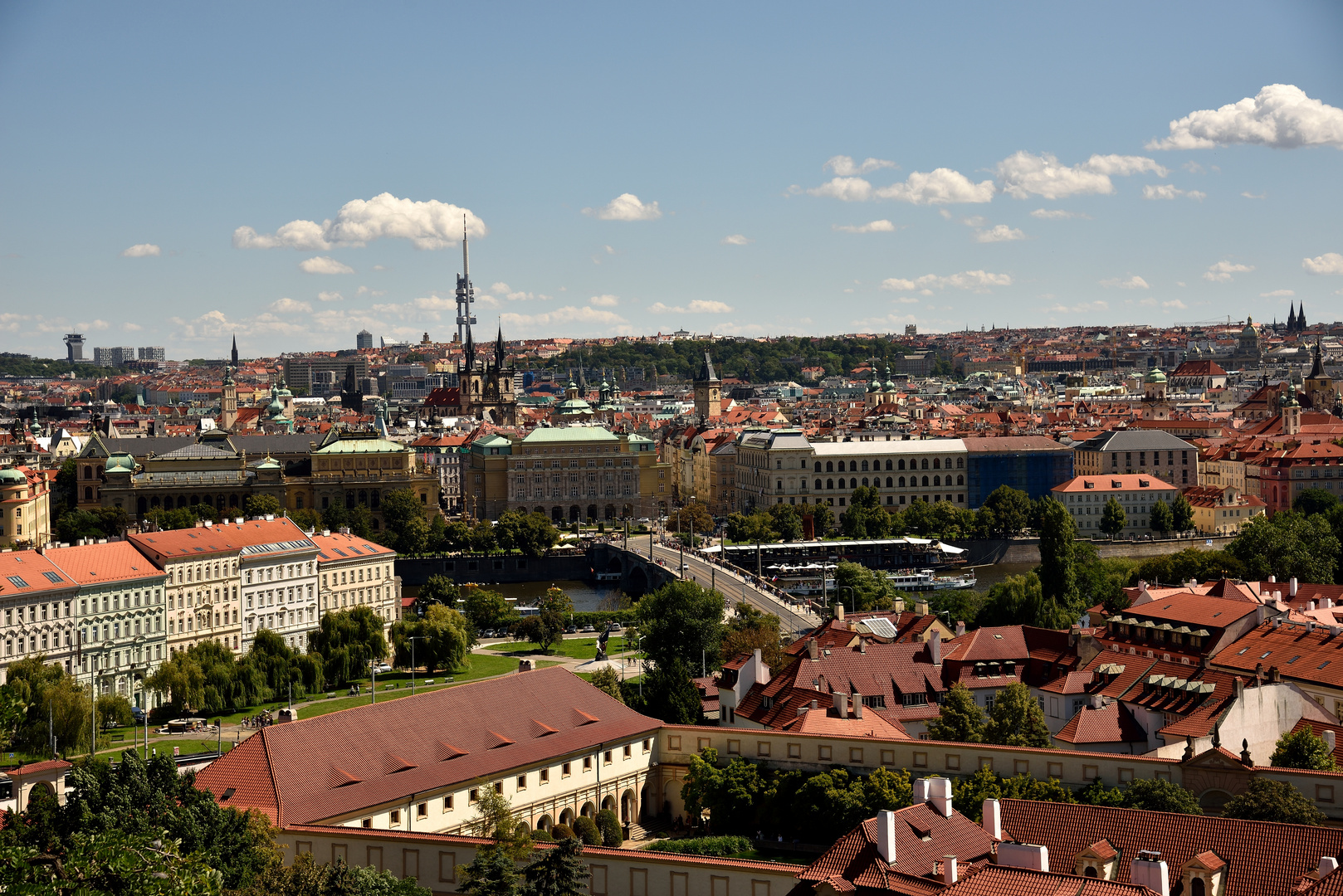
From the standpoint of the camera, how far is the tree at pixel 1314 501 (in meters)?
119

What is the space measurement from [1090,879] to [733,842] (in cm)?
1426

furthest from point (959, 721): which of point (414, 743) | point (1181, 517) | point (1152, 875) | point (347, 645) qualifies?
point (1181, 517)

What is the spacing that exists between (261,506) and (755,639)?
65550 mm

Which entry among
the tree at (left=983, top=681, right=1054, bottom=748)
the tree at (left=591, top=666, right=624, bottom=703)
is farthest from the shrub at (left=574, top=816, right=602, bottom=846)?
the tree at (left=591, top=666, right=624, bottom=703)

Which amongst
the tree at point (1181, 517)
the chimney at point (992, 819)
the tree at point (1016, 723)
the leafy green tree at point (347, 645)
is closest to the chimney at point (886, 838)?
the chimney at point (992, 819)

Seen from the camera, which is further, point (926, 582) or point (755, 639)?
point (926, 582)

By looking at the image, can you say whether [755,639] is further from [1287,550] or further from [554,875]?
[554,875]

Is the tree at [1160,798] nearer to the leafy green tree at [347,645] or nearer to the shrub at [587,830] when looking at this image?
the shrub at [587,830]

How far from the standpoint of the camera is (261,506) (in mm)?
123375

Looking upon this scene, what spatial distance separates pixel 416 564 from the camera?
11788 centimetres

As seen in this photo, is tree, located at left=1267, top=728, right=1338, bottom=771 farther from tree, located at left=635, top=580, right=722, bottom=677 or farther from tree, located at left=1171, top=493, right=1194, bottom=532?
tree, located at left=1171, top=493, right=1194, bottom=532

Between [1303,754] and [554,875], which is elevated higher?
[554,875]

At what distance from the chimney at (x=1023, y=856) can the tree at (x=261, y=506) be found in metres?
96.3

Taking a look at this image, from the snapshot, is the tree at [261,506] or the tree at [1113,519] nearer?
the tree at [1113,519]
